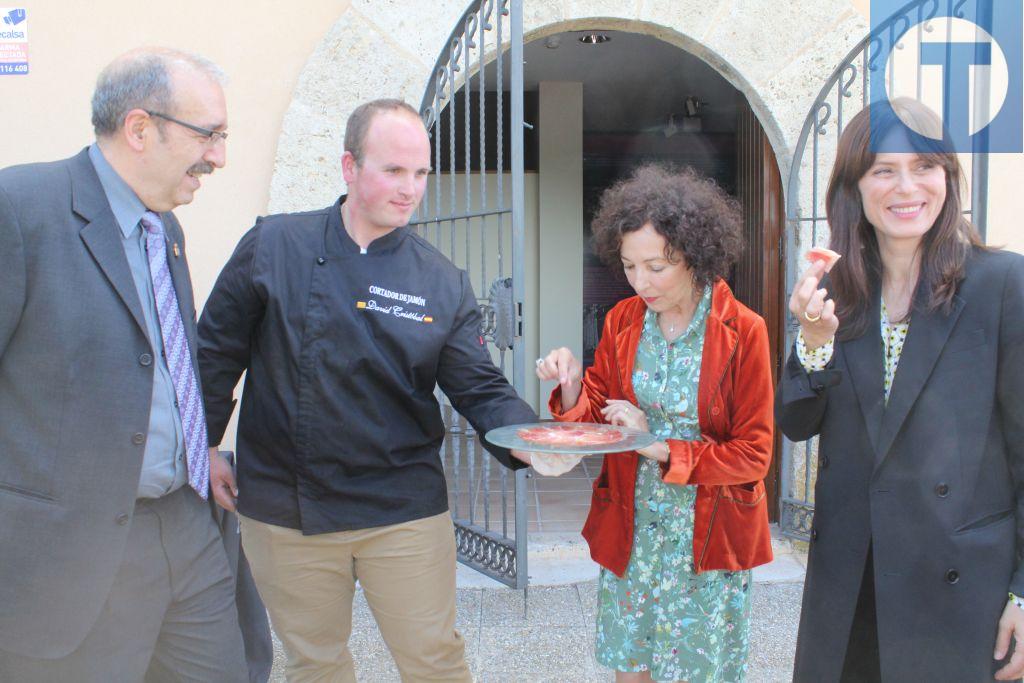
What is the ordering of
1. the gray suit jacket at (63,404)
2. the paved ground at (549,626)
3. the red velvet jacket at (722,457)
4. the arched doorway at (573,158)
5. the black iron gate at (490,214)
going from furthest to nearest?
the arched doorway at (573,158), the black iron gate at (490,214), the paved ground at (549,626), the red velvet jacket at (722,457), the gray suit jacket at (63,404)

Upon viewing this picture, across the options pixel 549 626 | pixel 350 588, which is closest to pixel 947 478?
pixel 350 588

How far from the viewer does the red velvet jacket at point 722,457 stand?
2119 mm

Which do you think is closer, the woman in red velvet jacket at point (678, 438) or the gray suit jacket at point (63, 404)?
the gray suit jacket at point (63, 404)

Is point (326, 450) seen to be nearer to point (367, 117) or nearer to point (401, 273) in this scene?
point (401, 273)

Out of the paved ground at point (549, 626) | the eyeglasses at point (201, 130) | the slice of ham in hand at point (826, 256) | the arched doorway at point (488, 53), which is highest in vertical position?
the arched doorway at point (488, 53)

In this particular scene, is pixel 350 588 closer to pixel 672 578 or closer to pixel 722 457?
pixel 672 578

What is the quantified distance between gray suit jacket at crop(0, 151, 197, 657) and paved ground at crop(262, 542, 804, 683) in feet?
5.45

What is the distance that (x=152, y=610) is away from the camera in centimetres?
196

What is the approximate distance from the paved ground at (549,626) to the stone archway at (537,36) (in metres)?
2.21

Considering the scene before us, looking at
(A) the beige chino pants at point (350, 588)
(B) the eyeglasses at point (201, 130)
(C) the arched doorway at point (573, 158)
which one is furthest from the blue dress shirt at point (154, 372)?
(C) the arched doorway at point (573, 158)

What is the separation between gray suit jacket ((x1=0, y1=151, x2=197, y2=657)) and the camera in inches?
67.7

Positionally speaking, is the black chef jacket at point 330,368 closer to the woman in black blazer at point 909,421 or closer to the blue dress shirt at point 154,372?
the blue dress shirt at point 154,372

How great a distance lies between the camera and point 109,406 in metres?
1.78

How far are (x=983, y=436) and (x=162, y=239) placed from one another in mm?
1999
